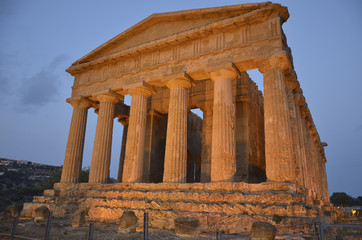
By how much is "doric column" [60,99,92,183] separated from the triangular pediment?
3.48 metres

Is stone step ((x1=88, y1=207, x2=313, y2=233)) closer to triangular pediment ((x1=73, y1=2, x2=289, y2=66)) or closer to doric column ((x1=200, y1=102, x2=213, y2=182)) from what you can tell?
doric column ((x1=200, y1=102, x2=213, y2=182))

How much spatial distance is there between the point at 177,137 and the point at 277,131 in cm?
505

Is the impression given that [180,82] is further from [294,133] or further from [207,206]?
[207,206]

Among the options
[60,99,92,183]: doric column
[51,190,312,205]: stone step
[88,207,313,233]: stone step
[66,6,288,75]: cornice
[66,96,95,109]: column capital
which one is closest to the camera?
[88,207,313,233]: stone step

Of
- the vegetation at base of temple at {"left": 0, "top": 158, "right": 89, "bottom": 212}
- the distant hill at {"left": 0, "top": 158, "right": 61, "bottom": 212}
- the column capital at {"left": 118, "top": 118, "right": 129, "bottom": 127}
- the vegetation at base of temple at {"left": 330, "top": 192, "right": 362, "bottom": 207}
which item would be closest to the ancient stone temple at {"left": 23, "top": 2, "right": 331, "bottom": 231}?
the column capital at {"left": 118, "top": 118, "right": 129, "bottom": 127}

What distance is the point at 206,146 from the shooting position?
17.9 m

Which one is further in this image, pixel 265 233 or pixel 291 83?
pixel 291 83

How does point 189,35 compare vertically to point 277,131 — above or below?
above

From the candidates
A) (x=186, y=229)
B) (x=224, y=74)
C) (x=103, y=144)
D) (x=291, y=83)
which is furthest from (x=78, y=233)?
(x=291, y=83)

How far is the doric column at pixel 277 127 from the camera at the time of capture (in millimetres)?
11273

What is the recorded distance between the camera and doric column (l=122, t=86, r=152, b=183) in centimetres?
1501

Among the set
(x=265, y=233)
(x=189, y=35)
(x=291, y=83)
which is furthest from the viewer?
(x=189, y=35)

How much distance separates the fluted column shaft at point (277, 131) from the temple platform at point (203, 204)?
81cm

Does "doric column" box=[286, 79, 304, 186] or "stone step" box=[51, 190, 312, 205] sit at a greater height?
"doric column" box=[286, 79, 304, 186]
